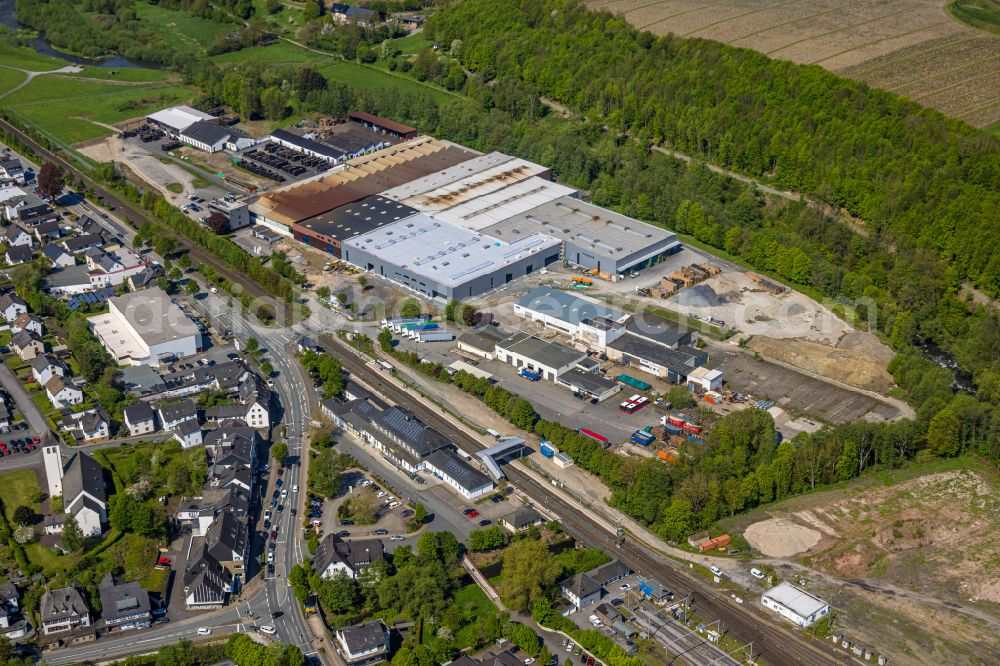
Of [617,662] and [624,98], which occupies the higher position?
[624,98]

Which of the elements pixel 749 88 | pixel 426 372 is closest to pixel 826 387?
pixel 426 372

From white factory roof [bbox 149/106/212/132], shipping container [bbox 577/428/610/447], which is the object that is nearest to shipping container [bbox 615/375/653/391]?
shipping container [bbox 577/428/610/447]

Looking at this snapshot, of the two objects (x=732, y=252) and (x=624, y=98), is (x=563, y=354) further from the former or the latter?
(x=624, y=98)

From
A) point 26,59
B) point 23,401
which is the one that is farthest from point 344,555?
point 26,59

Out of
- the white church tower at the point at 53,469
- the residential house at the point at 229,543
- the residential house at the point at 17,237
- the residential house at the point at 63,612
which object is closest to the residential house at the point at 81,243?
the residential house at the point at 17,237

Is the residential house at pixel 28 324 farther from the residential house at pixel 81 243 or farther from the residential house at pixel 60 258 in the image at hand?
the residential house at pixel 81 243

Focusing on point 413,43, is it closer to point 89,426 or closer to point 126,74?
point 126,74
